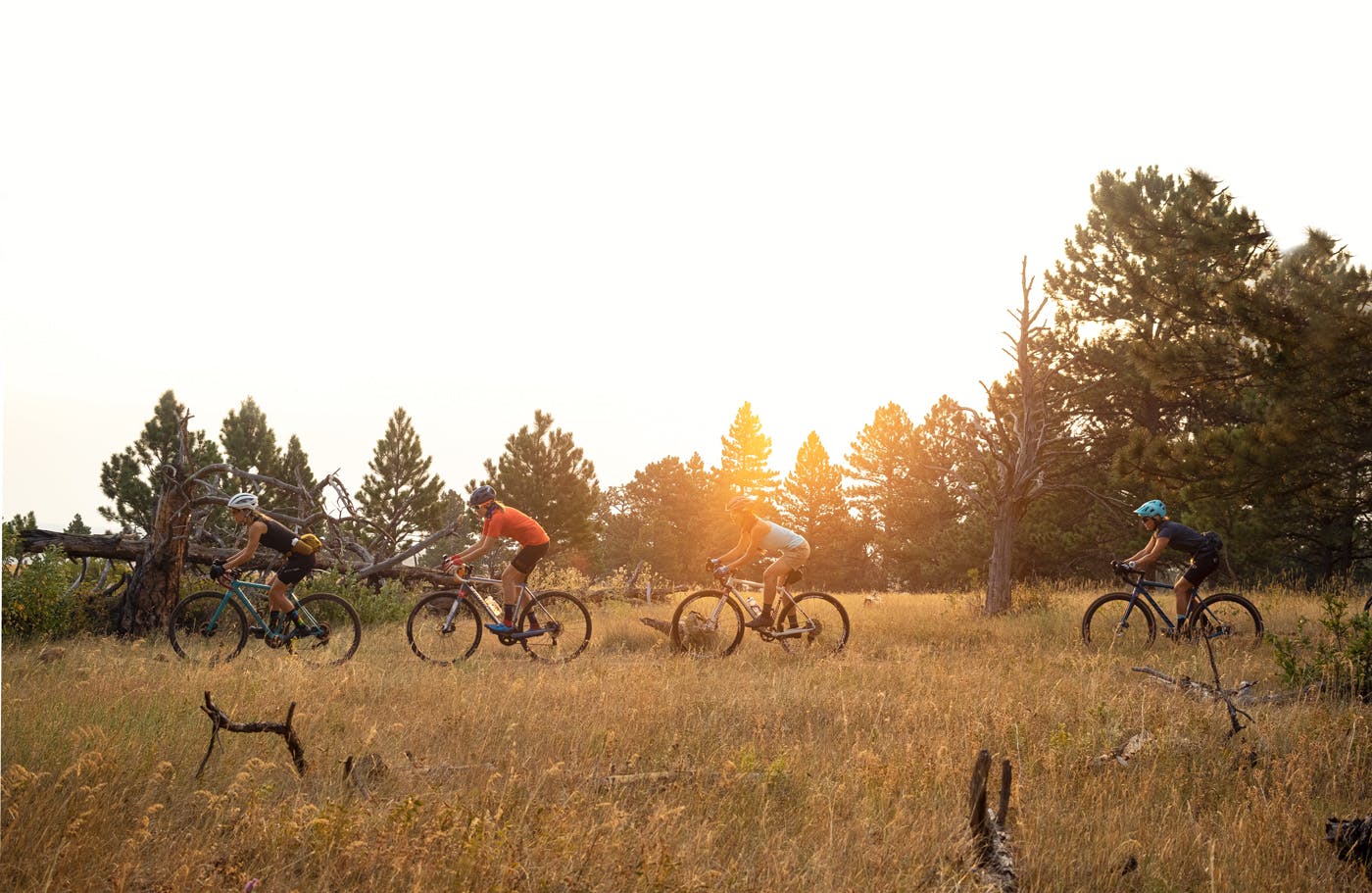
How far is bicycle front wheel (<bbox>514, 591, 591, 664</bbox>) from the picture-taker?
1070 cm

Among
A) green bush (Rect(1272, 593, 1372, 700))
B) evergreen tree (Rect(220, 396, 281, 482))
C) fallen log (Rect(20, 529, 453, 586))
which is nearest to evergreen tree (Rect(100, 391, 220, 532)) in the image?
evergreen tree (Rect(220, 396, 281, 482))

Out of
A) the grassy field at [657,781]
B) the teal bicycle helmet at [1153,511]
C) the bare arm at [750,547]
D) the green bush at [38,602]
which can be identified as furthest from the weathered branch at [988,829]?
the green bush at [38,602]

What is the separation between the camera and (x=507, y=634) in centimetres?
1061

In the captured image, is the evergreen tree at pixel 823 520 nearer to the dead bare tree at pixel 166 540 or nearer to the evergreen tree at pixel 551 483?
the evergreen tree at pixel 551 483

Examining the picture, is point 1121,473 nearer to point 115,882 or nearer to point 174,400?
point 115,882

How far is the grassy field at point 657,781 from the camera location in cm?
393

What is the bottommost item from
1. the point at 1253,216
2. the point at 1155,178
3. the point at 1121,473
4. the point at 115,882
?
the point at 115,882

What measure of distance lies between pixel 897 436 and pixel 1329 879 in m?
45.5

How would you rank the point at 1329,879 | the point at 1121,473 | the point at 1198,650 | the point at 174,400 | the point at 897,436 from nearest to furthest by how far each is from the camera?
the point at 1329,879, the point at 1198,650, the point at 1121,473, the point at 174,400, the point at 897,436

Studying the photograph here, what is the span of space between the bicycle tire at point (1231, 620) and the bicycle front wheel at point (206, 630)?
11636 millimetres

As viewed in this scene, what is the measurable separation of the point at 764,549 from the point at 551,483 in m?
36.9

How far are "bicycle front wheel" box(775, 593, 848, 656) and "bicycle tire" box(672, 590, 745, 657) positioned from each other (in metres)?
0.59

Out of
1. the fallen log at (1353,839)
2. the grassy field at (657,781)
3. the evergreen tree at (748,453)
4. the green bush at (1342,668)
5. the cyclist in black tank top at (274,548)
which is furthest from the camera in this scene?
the evergreen tree at (748,453)

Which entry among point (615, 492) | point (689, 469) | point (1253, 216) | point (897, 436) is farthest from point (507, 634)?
point (615, 492)
